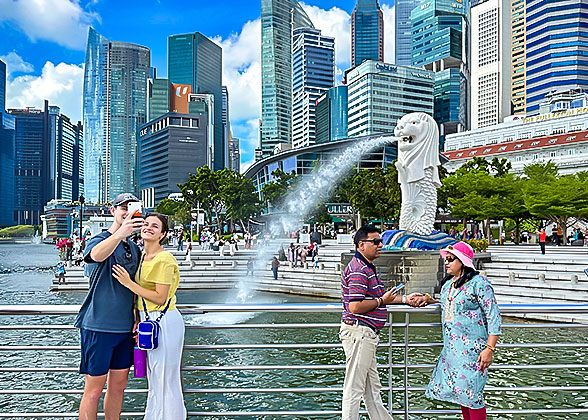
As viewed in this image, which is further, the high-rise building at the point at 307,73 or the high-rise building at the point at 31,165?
the high-rise building at the point at 31,165

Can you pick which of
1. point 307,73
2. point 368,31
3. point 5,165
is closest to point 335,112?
point 307,73

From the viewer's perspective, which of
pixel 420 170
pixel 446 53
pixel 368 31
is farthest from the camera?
pixel 368 31

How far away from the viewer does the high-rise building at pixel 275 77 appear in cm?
18800

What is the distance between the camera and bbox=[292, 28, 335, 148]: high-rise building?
17025cm

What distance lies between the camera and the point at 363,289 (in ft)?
11.9

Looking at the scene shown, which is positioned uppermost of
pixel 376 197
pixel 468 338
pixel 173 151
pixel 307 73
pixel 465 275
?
pixel 307 73

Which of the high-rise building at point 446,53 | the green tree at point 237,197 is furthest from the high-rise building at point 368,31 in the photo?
the green tree at point 237,197

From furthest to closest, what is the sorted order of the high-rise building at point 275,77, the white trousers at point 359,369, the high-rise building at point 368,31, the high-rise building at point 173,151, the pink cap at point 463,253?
the high-rise building at point 368,31 → the high-rise building at point 275,77 → the high-rise building at point 173,151 → the white trousers at point 359,369 → the pink cap at point 463,253

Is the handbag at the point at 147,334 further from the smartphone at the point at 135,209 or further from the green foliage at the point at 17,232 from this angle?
the green foliage at the point at 17,232

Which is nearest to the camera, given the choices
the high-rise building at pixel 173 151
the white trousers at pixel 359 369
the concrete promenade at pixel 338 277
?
the white trousers at pixel 359 369

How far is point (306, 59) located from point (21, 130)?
382 feet

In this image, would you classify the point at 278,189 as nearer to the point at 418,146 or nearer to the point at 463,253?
the point at 418,146

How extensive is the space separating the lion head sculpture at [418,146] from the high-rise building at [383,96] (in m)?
95.7

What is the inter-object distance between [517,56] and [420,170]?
14054cm
